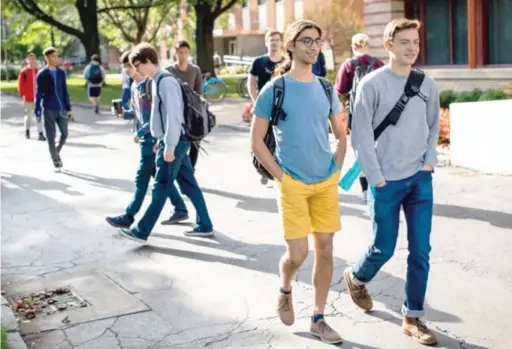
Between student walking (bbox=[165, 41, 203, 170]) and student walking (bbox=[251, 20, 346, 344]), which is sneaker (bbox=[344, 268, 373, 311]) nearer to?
student walking (bbox=[251, 20, 346, 344])

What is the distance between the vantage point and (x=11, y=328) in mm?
5875

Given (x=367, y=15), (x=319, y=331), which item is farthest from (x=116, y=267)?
(x=367, y=15)

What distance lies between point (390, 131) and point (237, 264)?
2707 millimetres

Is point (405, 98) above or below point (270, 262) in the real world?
above

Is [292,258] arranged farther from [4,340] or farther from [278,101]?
[4,340]

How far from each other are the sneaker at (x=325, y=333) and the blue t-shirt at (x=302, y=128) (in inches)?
35.7

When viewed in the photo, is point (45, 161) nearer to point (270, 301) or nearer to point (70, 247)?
point (70, 247)

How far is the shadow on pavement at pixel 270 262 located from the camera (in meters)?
6.21

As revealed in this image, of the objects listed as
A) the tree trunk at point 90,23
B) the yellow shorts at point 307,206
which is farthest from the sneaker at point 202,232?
the tree trunk at point 90,23

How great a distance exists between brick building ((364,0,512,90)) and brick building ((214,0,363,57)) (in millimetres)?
23435

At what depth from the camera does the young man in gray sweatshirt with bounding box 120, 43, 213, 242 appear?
309 inches

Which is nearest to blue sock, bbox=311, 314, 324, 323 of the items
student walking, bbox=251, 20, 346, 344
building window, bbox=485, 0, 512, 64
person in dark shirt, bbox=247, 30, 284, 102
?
student walking, bbox=251, 20, 346, 344

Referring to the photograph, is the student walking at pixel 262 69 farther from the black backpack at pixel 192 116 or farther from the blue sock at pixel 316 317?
the blue sock at pixel 316 317

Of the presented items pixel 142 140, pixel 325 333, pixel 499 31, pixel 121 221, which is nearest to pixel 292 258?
pixel 325 333
